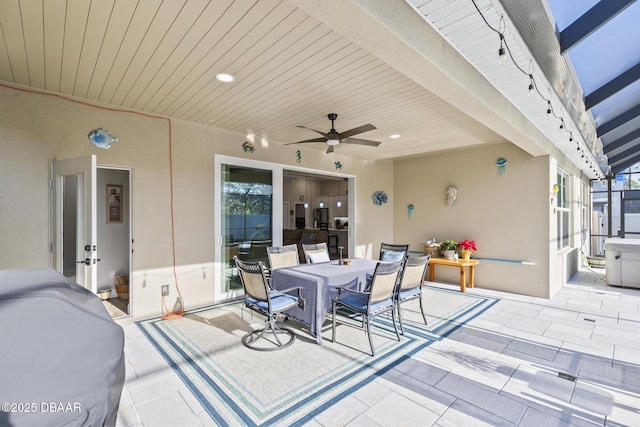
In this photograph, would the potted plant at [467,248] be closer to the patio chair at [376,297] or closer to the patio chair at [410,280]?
the patio chair at [410,280]

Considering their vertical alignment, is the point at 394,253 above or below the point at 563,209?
below

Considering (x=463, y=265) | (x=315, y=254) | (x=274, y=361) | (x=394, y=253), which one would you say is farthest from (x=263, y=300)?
(x=463, y=265)

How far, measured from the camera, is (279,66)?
2631mm

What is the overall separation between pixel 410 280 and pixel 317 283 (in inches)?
45.7

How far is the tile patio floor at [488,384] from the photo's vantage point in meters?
2.01

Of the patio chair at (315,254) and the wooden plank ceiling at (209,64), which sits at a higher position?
the wooden plank ceiling at (209,64)

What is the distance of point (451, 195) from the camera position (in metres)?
6.07

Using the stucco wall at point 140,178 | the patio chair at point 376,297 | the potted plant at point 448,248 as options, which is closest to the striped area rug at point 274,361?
the patio chair at point 376,297

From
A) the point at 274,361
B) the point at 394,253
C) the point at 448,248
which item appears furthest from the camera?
the point at 448,248

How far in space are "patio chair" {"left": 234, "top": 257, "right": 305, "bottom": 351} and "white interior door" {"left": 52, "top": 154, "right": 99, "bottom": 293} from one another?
143cm

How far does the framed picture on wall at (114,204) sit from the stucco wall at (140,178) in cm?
151

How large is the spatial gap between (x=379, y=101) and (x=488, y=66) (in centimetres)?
118

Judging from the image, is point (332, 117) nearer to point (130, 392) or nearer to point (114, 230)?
point (130, 392)

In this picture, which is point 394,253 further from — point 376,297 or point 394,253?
point 376,297
